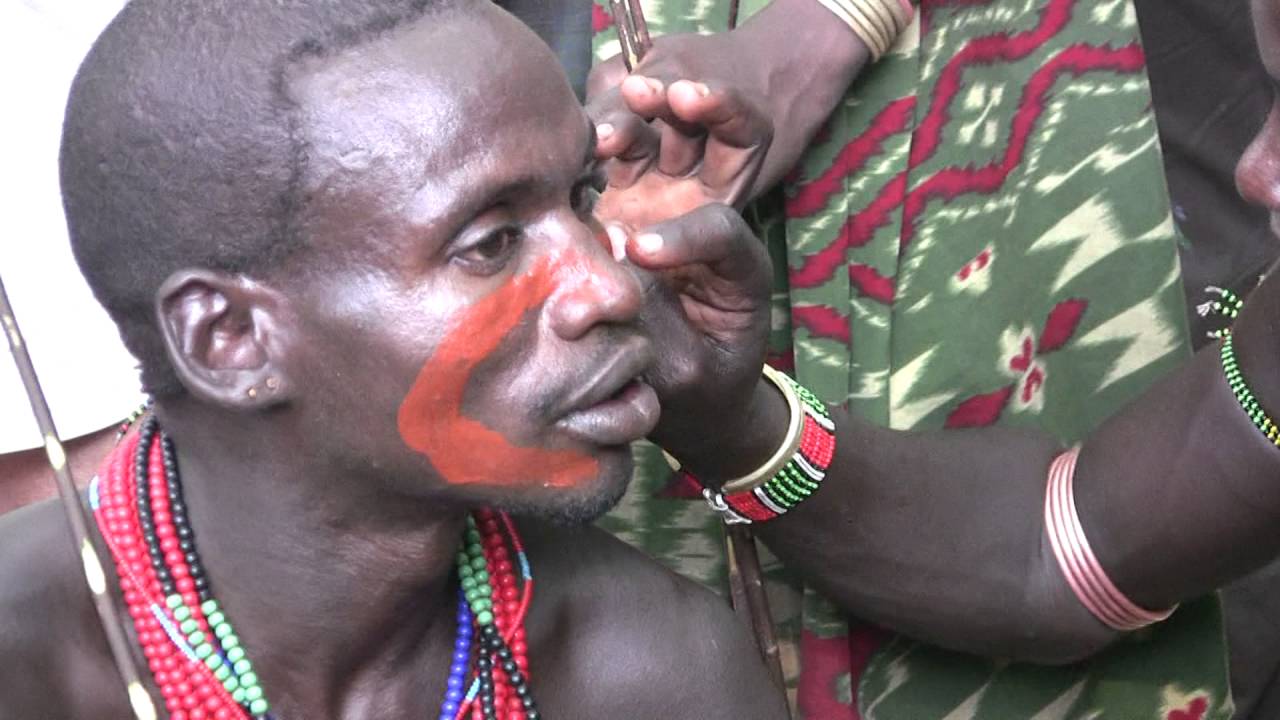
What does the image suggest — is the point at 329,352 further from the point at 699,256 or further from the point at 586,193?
the point at 699,256

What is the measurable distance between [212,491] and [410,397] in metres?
0.24

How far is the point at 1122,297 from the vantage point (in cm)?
223

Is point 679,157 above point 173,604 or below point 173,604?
above

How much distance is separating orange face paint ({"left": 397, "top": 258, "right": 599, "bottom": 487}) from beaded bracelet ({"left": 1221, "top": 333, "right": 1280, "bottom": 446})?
0.88 m

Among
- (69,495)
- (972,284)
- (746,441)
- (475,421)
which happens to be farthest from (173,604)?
(972,284)

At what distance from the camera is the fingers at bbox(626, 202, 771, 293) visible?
5.29 feet

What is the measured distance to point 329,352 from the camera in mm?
1431

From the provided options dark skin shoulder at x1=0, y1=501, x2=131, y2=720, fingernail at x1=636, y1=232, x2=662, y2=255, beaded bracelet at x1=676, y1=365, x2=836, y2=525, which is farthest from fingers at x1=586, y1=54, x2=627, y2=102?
dark skin shoulder at x1=0, y1=501, x2=131, y2=720

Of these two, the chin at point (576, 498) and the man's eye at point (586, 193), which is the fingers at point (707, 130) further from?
the chin at point (576, 498)

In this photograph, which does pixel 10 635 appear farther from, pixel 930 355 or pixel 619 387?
pixel 930 355

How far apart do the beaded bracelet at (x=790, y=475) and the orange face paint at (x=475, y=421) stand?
0.53 meters

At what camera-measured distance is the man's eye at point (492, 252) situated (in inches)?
55.9

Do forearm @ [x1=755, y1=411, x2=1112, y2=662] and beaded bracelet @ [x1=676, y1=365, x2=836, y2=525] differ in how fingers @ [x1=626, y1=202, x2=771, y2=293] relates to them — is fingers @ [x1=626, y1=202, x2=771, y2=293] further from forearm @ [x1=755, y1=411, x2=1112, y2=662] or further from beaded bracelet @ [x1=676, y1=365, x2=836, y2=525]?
forearm @ [x1=755, y1=411, x2=1112, y2=662]

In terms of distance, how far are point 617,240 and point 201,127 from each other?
20.8 inches
